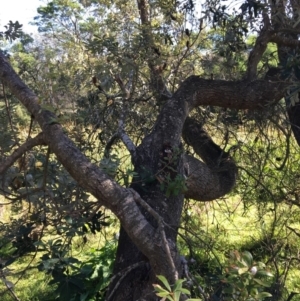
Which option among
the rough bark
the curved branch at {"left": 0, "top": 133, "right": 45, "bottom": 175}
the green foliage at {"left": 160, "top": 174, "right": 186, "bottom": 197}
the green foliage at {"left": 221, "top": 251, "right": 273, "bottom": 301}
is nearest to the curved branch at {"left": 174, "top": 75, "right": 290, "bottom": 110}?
the rough bark

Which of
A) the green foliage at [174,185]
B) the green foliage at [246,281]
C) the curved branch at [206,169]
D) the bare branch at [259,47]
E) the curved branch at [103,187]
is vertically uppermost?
the bare branch at [259,47]

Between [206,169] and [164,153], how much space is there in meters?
0.52

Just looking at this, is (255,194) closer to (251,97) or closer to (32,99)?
(251,97)

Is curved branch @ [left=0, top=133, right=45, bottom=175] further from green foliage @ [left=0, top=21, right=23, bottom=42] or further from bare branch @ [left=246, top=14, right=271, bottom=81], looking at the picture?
bare branch @ [left=246, top=14, right=271, bottom=81]

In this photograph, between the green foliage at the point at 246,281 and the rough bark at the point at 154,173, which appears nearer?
the green foliage at the point at 246,281

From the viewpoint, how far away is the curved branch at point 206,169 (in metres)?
2.52

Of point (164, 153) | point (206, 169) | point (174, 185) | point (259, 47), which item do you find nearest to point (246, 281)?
point (174, 185)

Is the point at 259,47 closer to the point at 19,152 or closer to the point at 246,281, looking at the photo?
the point at 19,152

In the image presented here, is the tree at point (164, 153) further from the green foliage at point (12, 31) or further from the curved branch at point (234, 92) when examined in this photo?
the green foliage at point (12, 31)

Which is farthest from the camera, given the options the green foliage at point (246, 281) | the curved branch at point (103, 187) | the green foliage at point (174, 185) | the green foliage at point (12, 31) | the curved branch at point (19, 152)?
the green foliage at point (12, 31)

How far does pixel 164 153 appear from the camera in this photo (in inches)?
84.6

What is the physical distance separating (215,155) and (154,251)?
1562 mm

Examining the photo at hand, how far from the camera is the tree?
1501 mm

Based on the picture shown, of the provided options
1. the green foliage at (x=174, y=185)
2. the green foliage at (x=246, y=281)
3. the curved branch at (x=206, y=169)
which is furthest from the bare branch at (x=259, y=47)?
the green foliage at (x=246, y=281)
